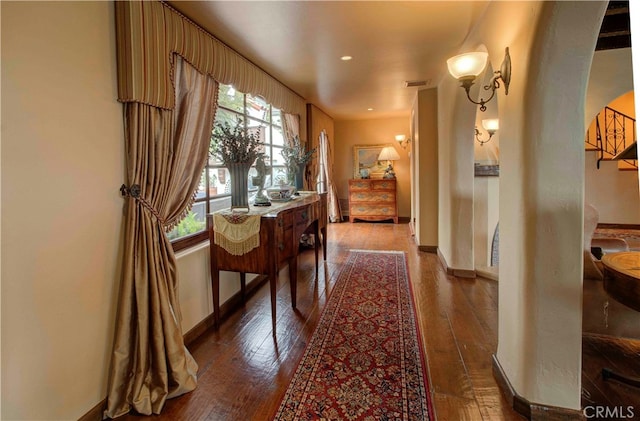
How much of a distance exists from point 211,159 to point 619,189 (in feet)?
26.7

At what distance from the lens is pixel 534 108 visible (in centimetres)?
152

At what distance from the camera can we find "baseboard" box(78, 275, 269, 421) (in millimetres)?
1682

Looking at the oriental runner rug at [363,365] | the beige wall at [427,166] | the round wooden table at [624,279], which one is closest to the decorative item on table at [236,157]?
the oriental runner rug at [363,365]

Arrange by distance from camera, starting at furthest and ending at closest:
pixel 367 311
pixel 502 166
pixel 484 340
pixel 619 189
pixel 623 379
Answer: pixel 619 189
pixel 367 311
pixel 484 340
pixel 502 166
pixel 623 379

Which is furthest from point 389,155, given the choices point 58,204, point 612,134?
point 58,204

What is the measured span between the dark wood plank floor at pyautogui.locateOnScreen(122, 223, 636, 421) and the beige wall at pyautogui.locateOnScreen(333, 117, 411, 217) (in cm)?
421

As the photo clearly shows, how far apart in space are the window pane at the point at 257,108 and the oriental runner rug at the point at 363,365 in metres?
2.25

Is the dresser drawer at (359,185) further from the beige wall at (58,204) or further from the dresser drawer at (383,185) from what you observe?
the beige wall at (58,204)

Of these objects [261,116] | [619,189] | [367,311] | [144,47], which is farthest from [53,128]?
[619,189]

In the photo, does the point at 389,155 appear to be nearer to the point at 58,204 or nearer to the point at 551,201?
the point at 551,201

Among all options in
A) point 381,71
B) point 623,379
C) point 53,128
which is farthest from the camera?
point 381,71

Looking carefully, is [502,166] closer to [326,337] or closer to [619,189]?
[326,337]

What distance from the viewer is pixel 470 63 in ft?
6.86

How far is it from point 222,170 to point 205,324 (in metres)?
1.41
